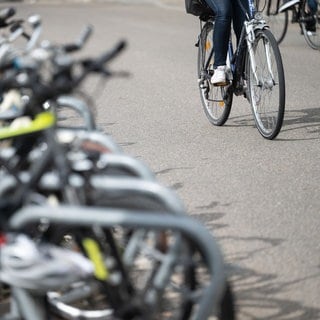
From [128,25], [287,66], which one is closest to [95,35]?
[128,25]

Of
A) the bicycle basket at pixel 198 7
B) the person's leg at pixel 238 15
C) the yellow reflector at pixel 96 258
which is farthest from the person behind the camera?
the bicycle basket at pixel 198 7

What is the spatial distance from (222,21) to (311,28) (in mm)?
5409

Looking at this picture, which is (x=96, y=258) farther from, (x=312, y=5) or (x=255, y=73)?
(x=312, y=5)

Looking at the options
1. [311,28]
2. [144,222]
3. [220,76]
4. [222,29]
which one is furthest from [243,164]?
[311,28]

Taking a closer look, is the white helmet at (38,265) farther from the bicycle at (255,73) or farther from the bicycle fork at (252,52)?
the bicycle fork at (252,52)

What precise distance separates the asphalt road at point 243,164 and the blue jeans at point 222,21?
2.35ft

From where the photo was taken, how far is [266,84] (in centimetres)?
670

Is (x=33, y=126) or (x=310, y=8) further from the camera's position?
(x=310, y=8)

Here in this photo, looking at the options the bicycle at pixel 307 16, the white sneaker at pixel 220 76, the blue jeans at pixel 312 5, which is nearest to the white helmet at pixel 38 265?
the white sneaker at pixel 220 76

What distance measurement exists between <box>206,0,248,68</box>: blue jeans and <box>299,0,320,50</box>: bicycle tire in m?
5.04

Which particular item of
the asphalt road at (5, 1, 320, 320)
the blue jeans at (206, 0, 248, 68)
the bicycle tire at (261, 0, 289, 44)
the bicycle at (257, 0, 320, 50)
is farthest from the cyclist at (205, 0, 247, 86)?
the bicycle tire at (261, 0, 289, 44)

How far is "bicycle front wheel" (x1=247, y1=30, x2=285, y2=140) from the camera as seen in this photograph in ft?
21.3

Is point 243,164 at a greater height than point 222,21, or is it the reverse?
point 222,21

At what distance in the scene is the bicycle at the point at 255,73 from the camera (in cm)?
655
